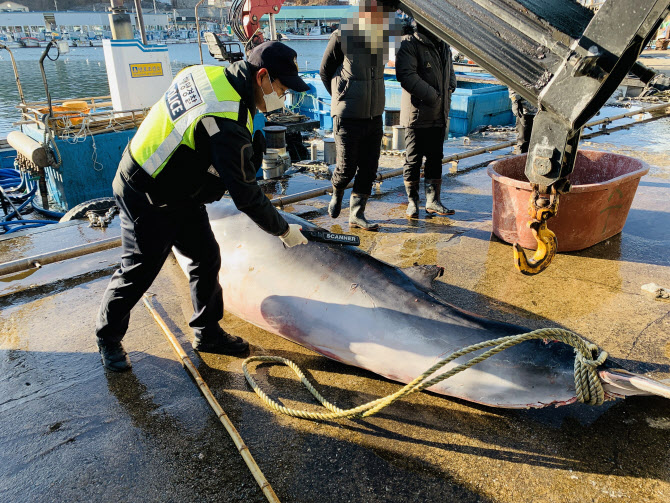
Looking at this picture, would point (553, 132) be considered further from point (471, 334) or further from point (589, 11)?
Answer: point (471, 334)

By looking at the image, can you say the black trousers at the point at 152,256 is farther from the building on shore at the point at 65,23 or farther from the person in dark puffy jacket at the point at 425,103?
the building on shore at the point at 65,23

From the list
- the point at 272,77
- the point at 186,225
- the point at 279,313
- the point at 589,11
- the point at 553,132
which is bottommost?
the point at 279,313

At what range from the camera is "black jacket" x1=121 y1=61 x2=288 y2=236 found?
247 cm

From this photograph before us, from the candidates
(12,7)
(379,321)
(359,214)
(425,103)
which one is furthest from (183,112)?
(12,7)

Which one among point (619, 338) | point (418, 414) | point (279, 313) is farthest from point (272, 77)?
point (619, 338)

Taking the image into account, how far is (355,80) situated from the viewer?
15.0 feet

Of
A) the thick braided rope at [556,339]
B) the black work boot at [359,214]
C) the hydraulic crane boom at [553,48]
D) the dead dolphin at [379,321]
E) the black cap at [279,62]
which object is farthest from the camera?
the black work boot at [359,214]

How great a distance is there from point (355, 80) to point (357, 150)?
0.68 meters

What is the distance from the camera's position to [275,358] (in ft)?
9.82

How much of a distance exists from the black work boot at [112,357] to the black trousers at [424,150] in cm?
352

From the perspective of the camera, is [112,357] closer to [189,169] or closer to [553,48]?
[189,169]

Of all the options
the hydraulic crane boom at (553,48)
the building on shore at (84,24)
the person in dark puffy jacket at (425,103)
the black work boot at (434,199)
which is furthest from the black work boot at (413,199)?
the building on shore at (84,24)

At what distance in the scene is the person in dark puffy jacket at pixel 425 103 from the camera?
482cm

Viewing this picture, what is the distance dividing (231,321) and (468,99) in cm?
1007
